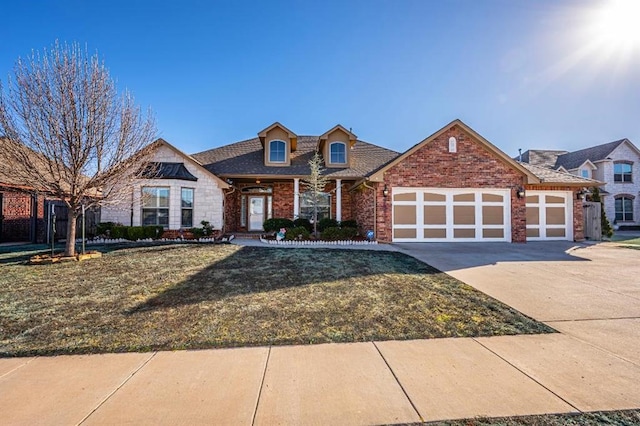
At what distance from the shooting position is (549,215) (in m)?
13.8

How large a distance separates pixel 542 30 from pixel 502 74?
82.1 inches

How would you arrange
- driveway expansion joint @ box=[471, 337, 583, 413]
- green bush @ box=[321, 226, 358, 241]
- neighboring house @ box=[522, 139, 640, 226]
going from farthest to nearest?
1. neighboring house @ box=[522, 139, 640, 226]
2. green bush @ box=[321, 226, 358, 241]
3. driveway expansion joint @ box=[471, 337, 583, 413]

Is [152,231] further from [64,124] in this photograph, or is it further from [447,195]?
[447,195]

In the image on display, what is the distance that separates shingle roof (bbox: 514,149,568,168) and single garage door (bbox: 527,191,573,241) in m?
15.7

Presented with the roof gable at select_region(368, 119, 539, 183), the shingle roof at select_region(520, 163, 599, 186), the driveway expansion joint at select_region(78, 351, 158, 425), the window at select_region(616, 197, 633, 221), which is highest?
the roof gable at select_region(368, 119, 539, 183)

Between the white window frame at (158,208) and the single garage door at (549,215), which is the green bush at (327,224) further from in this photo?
the single garage door at (549,215)

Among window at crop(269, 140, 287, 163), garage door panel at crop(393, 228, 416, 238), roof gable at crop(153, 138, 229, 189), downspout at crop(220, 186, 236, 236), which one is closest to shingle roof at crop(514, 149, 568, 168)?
garage door panel at crop(393, 228, 416, 238)

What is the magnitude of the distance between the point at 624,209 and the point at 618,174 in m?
3.01

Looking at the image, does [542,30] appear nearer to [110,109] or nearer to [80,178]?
[110,109]

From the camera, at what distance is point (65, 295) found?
5.30m

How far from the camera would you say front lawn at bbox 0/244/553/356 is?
3.72 meters

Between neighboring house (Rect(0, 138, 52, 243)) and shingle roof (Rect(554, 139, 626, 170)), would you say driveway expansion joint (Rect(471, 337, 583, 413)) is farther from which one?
shingle roof (Rect(554, 139, 626, 170))

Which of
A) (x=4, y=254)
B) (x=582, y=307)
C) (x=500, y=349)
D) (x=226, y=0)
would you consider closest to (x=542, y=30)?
(x=582, y=307)

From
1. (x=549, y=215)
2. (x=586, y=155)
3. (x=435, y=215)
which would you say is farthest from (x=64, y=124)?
(x=586, y=155)
